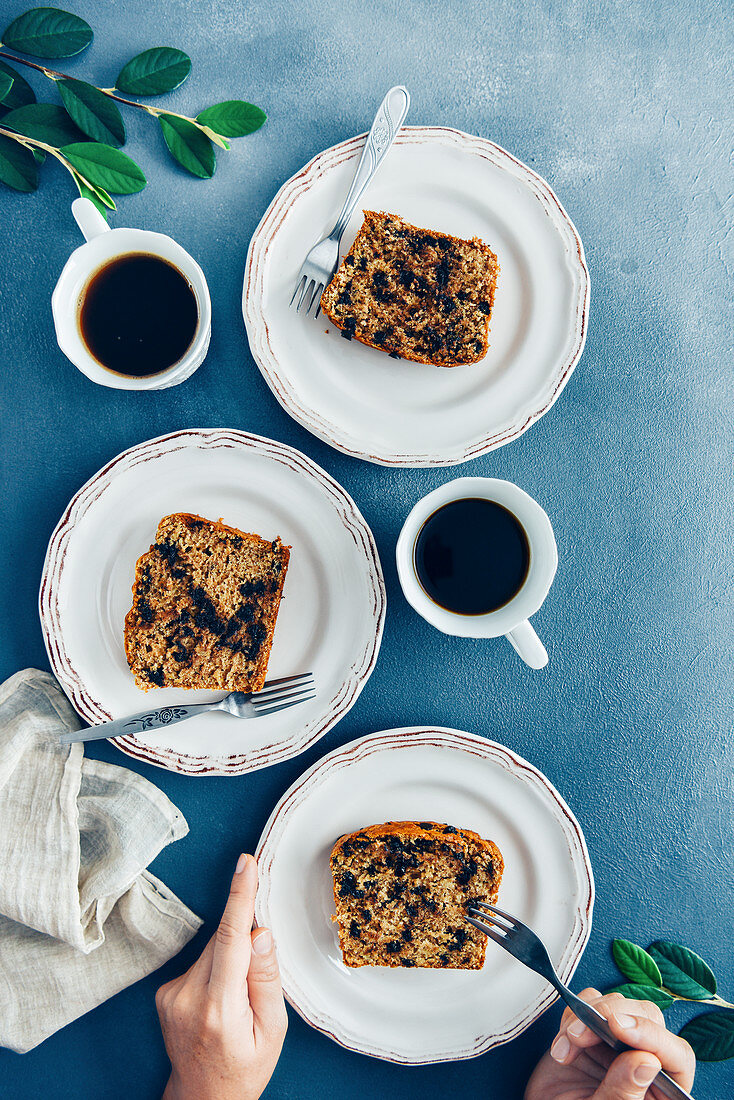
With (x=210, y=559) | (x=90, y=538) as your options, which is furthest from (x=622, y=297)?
(x=90, y=538)

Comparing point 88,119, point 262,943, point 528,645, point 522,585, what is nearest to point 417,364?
point 522,585

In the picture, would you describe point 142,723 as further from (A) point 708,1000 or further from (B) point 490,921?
(A) point 708,1000

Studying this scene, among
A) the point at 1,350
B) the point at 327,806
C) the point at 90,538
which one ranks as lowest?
the point at 327,806

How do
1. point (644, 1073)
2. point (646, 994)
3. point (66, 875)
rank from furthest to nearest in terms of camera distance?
point (646, 994)
point (66, 875)
point (644, 1073)

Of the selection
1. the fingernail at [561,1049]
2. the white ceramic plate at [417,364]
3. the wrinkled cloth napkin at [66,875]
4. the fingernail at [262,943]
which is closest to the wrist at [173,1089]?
the wrinkled cloth napkin at [66,875]

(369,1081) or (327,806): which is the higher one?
(327,806)

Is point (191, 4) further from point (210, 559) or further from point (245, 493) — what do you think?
point (210, 559)

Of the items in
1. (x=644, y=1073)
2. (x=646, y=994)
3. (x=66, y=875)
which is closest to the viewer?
(x=644, y=1073)
